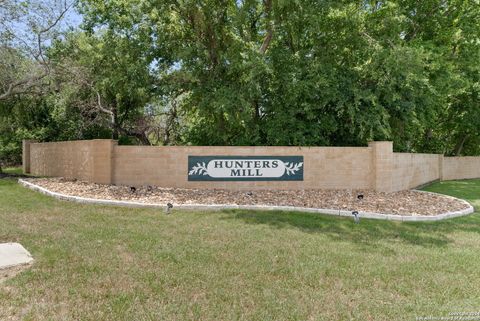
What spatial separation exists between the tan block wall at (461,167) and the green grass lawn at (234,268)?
14.2 meters

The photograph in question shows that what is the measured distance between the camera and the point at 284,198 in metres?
9.92

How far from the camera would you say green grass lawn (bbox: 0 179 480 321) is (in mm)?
3611

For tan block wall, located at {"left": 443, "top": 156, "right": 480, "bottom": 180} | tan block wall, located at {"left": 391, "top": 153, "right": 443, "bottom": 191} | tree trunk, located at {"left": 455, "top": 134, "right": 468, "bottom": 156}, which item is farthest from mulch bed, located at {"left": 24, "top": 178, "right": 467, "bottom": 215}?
tree trunk, located at {"left": 455, "top": 134, "right": 468, "bottom": 156}

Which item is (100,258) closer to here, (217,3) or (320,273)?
(320,273)

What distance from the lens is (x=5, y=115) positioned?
17.6 meters

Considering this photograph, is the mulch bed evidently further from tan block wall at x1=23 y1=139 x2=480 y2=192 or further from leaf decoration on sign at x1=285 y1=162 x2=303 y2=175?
leaf decoration on sign at x1=285 y1=162 x2=303 y2=175

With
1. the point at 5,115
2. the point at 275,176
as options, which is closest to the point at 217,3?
the point at 275,176

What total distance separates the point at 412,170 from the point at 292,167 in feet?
19.5

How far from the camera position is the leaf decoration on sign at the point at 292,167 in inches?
431

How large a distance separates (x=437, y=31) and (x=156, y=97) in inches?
505

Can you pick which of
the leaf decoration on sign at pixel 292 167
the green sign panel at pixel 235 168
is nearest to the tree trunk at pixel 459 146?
the leaf decoration on sign at pixel 292 167

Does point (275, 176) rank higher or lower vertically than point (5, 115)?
lower

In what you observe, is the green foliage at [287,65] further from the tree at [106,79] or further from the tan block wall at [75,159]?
the tan block wall at [75,159]

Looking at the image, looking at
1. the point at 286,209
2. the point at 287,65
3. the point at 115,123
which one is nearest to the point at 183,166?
the point at 286,209
